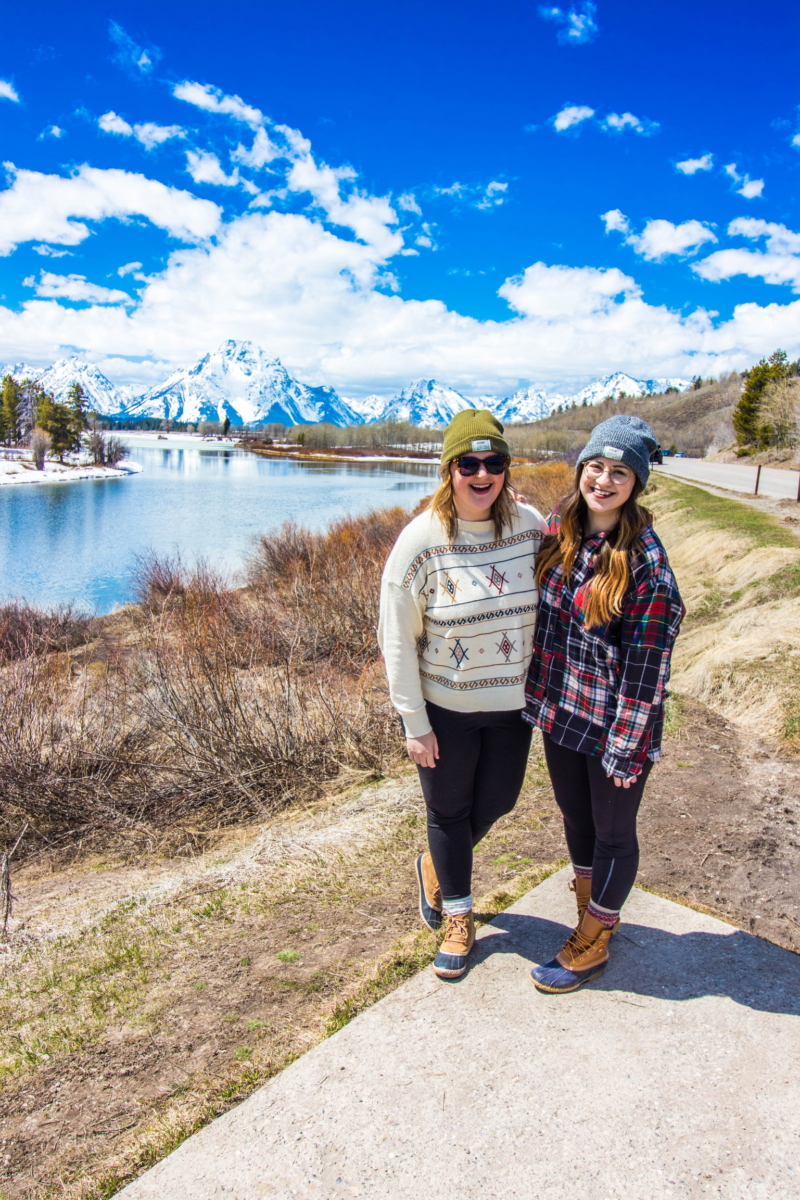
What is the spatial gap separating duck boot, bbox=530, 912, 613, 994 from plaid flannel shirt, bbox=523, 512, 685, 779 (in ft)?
2.32

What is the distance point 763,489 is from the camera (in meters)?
23.6

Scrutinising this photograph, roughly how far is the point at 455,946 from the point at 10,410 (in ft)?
349

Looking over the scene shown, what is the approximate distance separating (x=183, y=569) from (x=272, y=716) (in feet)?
34.6

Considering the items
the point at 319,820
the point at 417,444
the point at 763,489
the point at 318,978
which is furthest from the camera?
the point at 417,444

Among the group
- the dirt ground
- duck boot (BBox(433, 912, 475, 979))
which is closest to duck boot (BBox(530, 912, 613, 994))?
duck boot (BBox(433, 912, 475, 979))

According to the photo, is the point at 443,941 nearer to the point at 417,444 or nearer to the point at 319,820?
the point at 319,820

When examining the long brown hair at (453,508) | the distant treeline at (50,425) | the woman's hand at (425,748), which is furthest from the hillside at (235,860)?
the distant treeline at (50,425)

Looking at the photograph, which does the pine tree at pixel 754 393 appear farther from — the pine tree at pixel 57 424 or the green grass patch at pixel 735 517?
the pine tree at pixel 57 424

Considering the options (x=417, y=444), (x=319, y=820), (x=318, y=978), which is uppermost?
(x=417, y=444)

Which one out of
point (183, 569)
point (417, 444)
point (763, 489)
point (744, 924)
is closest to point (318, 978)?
point (744, 924)

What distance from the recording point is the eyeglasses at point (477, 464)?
2.36 meters

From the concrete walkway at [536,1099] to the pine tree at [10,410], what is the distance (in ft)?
347

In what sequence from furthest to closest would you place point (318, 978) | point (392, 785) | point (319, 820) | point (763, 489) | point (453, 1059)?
1. point (763, 489)
2. point (392, 785)
3. point (319, 820)
4. point (318, 978)
5. point (453, 1059)

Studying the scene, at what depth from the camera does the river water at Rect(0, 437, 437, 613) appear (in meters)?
20.2
